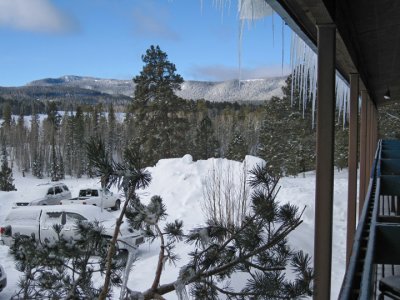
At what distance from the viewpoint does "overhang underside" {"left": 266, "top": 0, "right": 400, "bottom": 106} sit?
2.29m

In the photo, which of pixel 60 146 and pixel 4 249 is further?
pixel 60 146

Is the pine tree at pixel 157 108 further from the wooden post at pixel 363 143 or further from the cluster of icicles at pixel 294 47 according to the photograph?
the cluster of icicles at pixel 294 47

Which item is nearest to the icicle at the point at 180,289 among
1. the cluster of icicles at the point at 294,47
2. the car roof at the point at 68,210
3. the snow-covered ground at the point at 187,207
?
the snow-covered ground at the point at 187,207

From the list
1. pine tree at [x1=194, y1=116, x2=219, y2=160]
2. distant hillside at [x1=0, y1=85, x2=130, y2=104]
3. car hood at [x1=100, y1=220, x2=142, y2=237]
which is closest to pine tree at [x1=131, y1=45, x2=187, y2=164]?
pine tree at [x1=194, y1=116, x2=219, y2=160]

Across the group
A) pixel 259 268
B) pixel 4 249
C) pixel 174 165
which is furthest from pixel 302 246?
pixel 174 165

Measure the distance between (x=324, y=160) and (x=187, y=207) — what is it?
42.7 feet

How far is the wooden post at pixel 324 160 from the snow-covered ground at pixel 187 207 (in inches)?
43.7

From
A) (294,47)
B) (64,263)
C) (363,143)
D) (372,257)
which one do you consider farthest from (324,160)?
(363,143)

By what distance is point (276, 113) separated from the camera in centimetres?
3209

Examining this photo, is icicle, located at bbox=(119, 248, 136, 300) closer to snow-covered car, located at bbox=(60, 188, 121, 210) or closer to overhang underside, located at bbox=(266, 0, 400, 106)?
overhang underside, located at bbox=(266, 0, 400, 106)

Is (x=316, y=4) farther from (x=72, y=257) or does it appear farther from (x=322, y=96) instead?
(x=72, y=257)

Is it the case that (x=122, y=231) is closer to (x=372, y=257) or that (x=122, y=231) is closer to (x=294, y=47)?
(x=294, y=47)

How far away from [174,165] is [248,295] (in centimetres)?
1690

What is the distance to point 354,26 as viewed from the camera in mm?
3463
